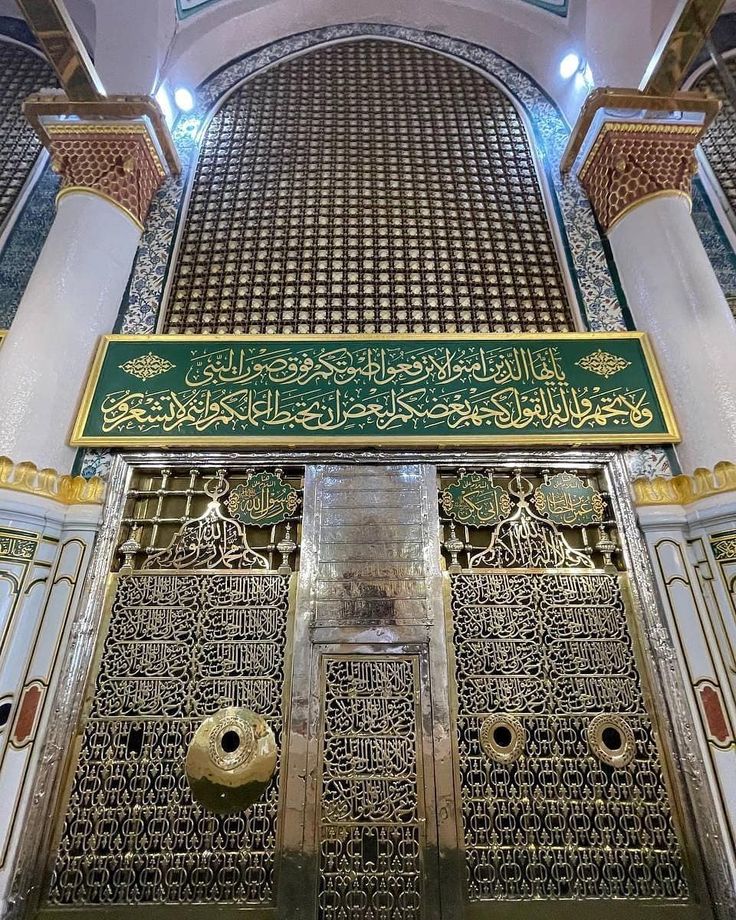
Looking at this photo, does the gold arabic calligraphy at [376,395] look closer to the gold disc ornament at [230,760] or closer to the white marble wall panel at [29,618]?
the white marble wall panel at [29,618]

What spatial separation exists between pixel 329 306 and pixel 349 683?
202cm

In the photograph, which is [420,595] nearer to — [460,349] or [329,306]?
[460,349]

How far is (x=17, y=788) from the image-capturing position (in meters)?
1.87

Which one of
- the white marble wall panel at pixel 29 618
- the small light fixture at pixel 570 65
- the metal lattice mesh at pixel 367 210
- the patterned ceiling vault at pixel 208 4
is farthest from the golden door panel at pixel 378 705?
the patterned ceiling vault at pixel 208 4

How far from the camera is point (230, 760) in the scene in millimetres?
1945

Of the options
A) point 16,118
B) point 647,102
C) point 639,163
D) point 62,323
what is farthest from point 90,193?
point 647,102

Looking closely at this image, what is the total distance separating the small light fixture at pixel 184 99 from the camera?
3939 millimetres

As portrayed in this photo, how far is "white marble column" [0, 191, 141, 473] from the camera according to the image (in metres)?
2.36

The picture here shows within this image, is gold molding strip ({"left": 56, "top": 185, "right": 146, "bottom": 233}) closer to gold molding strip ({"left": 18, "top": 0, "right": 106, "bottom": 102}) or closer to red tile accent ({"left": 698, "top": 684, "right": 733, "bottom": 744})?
gold molding strip ({"left": 18, "top": 0, "right": 106, "bottom": 102})

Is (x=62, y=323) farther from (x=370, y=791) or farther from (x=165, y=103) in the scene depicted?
(x=370, y=791)

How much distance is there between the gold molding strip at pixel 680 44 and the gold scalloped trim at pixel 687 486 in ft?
7.75

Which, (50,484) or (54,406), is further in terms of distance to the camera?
(54,406)

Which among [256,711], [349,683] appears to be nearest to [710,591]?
[349,683]

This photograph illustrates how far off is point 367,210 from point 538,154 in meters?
1.34
